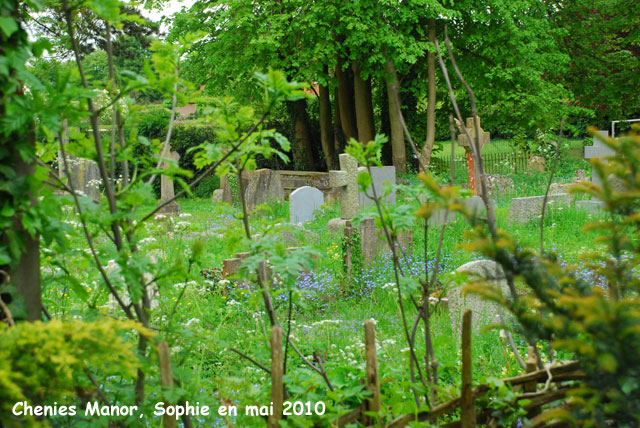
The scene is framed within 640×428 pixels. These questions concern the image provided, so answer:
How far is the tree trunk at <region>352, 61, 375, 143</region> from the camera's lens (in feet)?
59.9

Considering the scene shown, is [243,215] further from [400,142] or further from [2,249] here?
[400,142]

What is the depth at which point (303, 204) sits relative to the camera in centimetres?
1070

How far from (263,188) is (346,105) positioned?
647cm

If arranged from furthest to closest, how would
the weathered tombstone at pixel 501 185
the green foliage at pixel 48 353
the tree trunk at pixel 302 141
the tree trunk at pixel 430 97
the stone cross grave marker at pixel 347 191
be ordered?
the tree trunk at pixel 302 141
the tree trunk at pixel 430 97
the weathered tombstone at pixel 501 185
the stone cross grave marker at pixel 347 191
the green foliage at pixel 48 353

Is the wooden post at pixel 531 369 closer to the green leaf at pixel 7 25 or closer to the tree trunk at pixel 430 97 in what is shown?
the green leaf at pixel 7 25

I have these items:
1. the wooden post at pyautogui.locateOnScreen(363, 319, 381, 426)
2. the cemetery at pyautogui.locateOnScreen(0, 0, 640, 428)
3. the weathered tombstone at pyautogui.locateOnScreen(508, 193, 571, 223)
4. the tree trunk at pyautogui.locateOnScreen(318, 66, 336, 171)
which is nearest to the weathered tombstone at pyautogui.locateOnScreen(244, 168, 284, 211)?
→ the cemetery at pyautogui.locateOnScreen(0, 0, 640, 428)

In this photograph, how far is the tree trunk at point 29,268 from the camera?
1901mm

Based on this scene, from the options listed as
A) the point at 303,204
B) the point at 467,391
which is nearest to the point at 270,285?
the point at 467,391

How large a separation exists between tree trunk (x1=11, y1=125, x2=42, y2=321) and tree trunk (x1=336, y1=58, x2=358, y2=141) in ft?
57.7

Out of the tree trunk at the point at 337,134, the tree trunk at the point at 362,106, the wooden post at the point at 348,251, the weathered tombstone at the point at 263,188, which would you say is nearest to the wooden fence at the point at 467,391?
the wooden post at the point at 348,251

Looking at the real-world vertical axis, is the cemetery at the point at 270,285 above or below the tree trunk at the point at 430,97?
below

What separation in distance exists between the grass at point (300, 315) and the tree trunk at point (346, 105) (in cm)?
1022

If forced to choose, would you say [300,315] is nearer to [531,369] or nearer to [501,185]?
[531,369]

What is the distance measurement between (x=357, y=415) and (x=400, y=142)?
16.4m
